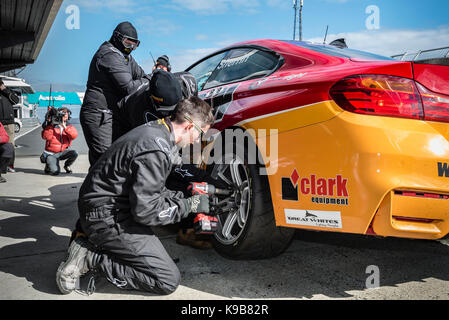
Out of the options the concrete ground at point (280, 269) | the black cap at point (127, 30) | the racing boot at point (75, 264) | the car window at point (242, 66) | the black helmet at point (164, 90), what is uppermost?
the black cap at point (127, 30)

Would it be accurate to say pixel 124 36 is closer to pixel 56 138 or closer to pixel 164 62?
pixel 164 62

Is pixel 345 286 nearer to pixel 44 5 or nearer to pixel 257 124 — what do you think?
pixel 257 124

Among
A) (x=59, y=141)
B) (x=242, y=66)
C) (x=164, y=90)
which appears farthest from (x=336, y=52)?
(x=59, y=141)

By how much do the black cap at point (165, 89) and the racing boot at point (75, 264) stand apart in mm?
1042

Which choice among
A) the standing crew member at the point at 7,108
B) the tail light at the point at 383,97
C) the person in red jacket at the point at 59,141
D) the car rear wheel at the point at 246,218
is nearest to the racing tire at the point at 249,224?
the car rear wheel at the point at 246,218

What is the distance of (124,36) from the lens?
3.42m

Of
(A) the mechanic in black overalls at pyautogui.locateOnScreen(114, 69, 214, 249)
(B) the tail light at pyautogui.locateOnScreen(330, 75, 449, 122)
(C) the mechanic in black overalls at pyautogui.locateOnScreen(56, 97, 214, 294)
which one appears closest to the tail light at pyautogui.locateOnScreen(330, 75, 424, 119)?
(B) the tail light at pyautogui.locateOnScreen(330, 75, 449, 122)

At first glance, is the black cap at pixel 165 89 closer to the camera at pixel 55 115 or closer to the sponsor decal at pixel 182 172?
the sponsor decal at pixel 182 172

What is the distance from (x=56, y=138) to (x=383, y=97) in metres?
6.54

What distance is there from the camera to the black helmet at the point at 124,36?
343cm

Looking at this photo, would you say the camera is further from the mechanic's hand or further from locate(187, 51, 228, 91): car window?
the mechanic's hand
